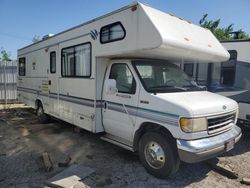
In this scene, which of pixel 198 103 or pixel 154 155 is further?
pixel 154 155

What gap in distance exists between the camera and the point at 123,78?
4.74 m

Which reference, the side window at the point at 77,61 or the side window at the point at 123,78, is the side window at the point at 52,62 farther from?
the side window at the point at 123,78

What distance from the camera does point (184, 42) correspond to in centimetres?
420

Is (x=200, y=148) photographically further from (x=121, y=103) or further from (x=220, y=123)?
(x=121, y=103)

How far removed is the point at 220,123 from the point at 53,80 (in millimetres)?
5098

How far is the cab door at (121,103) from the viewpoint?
4.47 meters

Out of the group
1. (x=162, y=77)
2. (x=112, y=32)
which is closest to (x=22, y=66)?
(x=112, y=32)

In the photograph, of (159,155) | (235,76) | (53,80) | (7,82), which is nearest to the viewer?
(159,155)

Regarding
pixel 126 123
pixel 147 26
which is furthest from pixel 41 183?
pixel 147 26

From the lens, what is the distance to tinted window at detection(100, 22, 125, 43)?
4.54 metres

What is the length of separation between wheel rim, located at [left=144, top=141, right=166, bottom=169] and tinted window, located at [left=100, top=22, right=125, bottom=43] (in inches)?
84.8

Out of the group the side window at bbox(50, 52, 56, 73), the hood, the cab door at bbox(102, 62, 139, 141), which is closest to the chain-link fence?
the side window at bbox(50, 52, 56, 73)

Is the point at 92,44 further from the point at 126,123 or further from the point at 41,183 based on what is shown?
the point at 41,183

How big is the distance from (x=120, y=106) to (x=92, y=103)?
2.85ft
